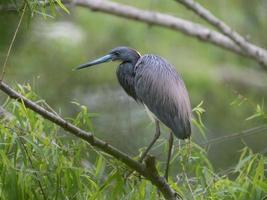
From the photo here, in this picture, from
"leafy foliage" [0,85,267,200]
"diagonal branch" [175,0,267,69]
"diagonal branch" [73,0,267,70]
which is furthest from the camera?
"diagonal branch" [73,0,267,70]

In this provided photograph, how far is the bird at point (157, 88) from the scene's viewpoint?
359 cm

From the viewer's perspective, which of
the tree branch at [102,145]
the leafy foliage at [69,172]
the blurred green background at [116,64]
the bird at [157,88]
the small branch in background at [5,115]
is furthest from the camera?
the blurred green background at [116,64]

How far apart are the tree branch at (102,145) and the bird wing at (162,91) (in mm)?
309

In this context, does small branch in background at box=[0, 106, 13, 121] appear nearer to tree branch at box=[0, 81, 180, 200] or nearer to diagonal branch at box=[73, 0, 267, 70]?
tree branch at box=[0, 81, 180, 200]

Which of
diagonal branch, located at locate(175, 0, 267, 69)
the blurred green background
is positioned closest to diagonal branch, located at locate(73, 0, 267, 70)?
diagonal branch, located at locate(175, 0, 267, 69)

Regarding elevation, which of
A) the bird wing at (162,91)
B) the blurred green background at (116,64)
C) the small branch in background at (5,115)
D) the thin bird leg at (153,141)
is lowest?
the blurred green background at (116,64)

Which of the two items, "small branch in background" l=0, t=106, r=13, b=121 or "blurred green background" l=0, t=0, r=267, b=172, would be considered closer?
"small branch in background" l=0, t=106, r=13, b=121

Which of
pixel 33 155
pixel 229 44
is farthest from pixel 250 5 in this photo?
pixel 33 155

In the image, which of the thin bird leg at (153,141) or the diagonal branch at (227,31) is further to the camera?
the diagonal branch at (227,31)

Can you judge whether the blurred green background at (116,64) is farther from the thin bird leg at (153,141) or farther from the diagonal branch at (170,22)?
the thin bird leg at (153,141)

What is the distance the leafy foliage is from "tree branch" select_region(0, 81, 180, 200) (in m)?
0.05

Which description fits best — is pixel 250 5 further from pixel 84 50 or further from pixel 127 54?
pixel 127 54

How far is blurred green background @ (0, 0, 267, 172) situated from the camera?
5.45m

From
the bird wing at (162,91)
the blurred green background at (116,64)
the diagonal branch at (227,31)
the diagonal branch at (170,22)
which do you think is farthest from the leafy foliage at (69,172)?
the diagonal branch at (170,22)
